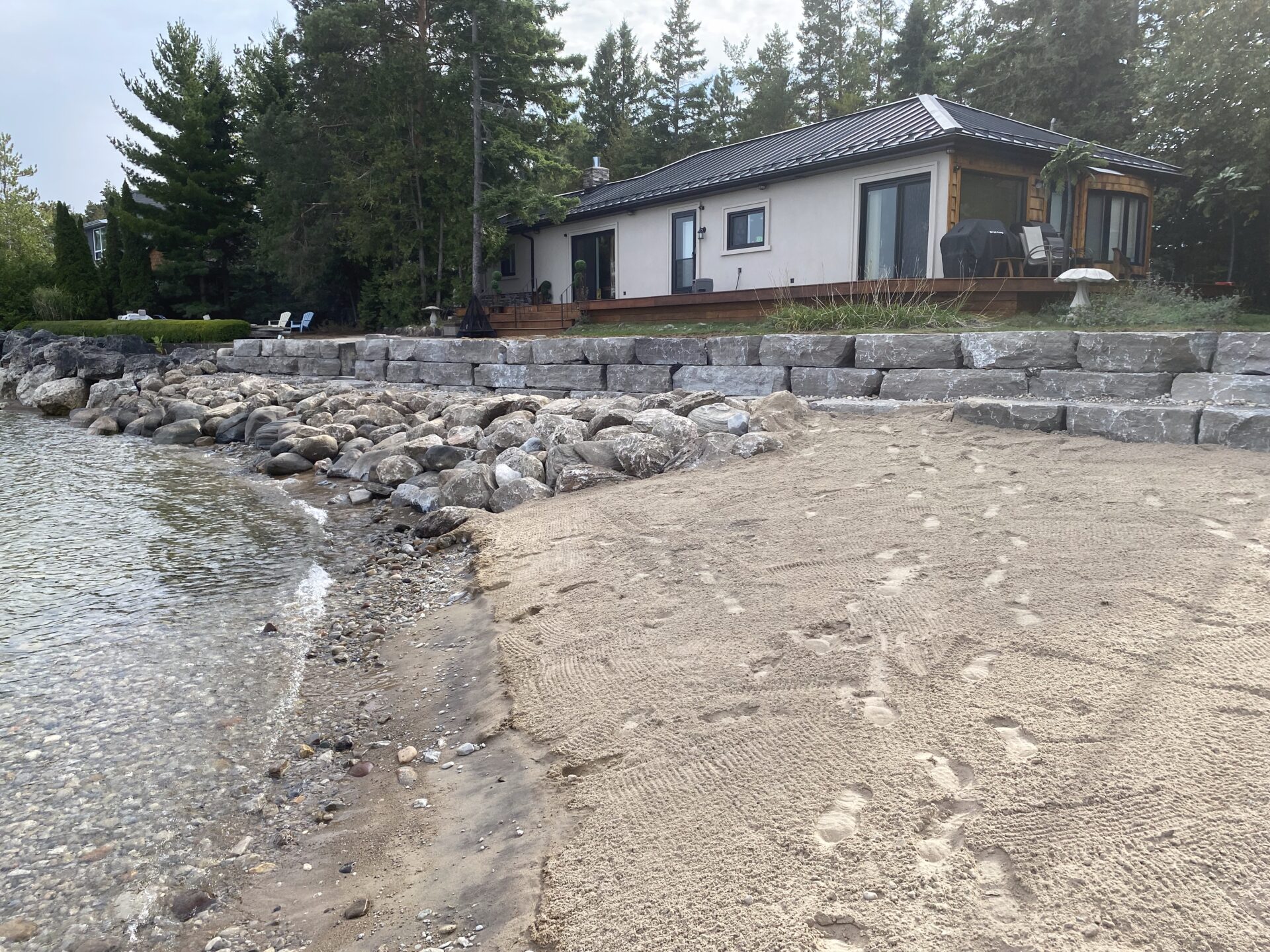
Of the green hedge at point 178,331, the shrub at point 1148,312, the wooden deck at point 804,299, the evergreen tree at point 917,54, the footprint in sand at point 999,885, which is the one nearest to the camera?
the footprint in sand at point 999,885

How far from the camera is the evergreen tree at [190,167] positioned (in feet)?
83.9

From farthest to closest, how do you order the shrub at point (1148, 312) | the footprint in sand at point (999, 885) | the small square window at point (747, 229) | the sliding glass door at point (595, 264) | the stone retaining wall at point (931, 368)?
the sliding glass door at point (595, 264), the small square window at point (747, 229), the shrub at point (1148, 312), the stone retaining wall at point (931, 368), the footprint in sand at point (999, 885)

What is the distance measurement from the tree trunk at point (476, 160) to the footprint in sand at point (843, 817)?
16.9 m

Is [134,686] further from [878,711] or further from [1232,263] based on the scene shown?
[1232,263]


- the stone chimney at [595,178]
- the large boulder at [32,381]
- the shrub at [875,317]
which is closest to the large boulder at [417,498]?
the shrub at [875,317]

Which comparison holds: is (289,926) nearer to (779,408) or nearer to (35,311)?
(779,408)

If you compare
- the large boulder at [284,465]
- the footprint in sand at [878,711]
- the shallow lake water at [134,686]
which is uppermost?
the footprint in sand at [878,711]

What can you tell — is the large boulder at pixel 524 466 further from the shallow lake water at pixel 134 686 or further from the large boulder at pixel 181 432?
the large boulder at pixel 181 432

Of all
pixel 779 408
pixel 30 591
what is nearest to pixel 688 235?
pixel 779 408

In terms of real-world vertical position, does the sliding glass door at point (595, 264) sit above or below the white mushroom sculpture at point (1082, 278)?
above

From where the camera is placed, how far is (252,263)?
27.7 m

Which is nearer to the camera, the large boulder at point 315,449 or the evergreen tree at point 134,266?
the large boulder at point 315,449

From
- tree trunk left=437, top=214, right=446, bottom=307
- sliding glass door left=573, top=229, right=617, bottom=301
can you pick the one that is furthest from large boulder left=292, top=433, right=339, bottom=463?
tree trunk left=437, top=214, right=446, bottom=307

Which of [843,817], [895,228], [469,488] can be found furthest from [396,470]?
[895,228]
